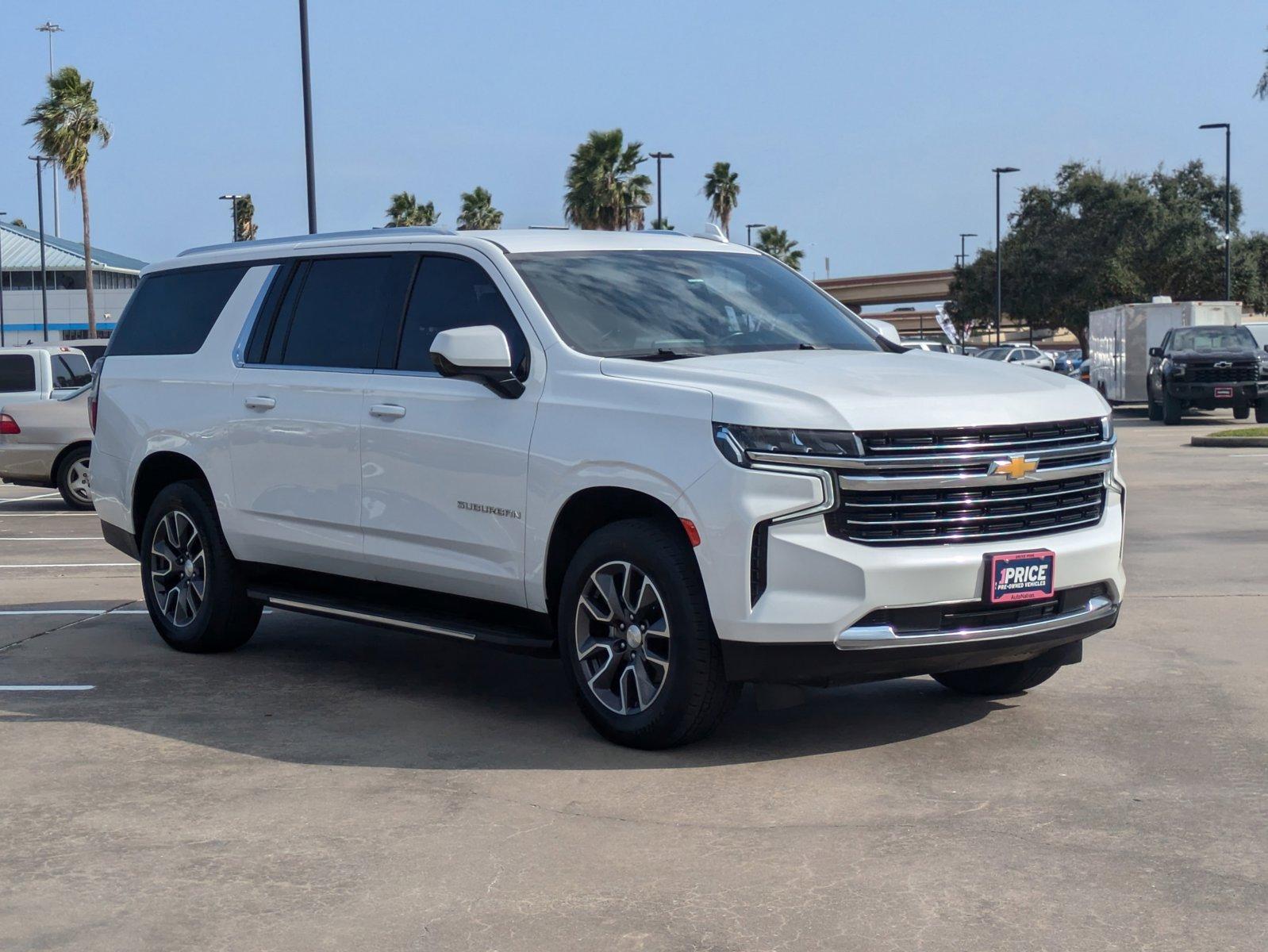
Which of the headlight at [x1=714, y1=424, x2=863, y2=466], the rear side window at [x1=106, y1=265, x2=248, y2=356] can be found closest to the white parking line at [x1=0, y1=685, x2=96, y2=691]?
the rear side window at [x1=106, y1=265, x2=248, y2=356]

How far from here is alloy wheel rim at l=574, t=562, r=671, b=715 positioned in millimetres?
6074

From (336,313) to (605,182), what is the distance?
5072 centimetres

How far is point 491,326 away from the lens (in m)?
6.68

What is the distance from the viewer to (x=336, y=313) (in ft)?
25.4

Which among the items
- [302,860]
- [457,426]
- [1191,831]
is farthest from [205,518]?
[1191,831]

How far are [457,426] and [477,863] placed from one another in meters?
2.36

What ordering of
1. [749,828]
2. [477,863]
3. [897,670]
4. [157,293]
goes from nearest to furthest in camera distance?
[477,863], [749,828], [897,670], [157,293]

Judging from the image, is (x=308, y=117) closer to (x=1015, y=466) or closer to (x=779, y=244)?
(x=1015, y=466)

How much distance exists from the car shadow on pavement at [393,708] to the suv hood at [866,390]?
1189 mm

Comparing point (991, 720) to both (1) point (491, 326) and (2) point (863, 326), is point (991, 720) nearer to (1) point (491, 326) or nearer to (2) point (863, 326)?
(2) point (863, 326)

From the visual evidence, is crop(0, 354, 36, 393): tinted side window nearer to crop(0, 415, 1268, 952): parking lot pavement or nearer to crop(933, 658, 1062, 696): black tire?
crop(0, 415, 1268, 952): parking lot pavement

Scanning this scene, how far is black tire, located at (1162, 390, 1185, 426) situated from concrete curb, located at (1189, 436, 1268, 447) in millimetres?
6393

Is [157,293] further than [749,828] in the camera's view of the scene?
Yes

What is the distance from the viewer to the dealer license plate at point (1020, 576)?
19.1ft
